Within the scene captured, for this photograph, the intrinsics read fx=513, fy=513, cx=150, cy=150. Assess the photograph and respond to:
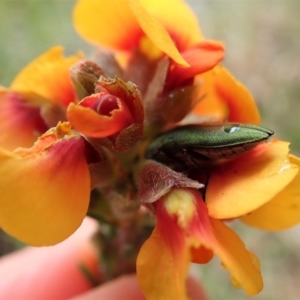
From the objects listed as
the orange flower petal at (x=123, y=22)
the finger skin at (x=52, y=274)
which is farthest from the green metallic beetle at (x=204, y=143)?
the finger skin at (x=52, y=274)

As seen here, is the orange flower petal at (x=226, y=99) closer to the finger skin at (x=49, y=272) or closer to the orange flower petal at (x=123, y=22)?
the orange flower petal at (x=123, y=22)

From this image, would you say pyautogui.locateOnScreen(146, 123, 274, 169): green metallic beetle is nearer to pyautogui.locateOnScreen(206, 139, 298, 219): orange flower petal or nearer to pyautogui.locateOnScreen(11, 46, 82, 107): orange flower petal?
pyautogui.locateOnScreen(206, 139, 298, 219): orange flower petal

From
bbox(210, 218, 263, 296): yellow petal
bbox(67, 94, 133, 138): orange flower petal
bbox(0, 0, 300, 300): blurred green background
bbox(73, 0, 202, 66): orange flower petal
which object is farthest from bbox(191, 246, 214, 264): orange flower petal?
bbox(0, 0, 300, 300): blurred green background

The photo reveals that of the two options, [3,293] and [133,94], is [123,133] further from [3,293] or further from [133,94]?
[3,293]

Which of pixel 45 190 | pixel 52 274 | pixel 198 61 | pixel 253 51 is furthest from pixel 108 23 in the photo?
pixel 253 51

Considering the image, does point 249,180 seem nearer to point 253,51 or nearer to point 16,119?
point 16,119
